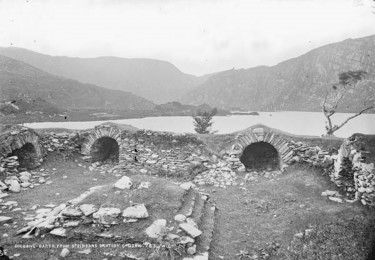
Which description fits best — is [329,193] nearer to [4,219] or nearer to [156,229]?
[156,229]

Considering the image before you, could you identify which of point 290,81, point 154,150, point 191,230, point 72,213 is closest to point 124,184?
point 72,213

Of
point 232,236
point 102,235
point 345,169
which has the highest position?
point 345,169

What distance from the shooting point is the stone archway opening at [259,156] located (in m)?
13.6

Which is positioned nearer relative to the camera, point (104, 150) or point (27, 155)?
point (27, 155)

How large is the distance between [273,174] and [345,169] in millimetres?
3033

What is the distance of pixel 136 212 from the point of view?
22.6 feet

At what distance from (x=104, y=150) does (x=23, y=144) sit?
415 cm

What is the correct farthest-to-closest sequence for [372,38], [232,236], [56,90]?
[372,38]
[56,90]
[232,236]

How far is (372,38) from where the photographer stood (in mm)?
78250

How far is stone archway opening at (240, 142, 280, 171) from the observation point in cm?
1360

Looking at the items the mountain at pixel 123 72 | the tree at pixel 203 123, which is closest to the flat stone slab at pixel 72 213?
the tree at pixel 203 123

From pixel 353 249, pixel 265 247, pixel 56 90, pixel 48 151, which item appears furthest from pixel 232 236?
pixel 56 90

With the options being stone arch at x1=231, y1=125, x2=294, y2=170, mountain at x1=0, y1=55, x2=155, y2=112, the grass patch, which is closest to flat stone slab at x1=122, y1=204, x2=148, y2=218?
the grass patch

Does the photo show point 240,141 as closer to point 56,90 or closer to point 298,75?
point 56,90
